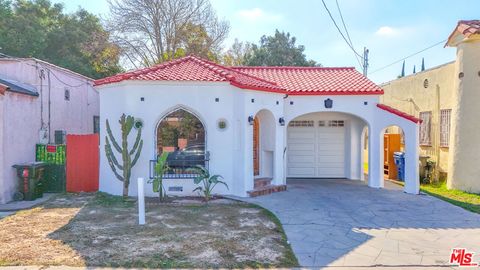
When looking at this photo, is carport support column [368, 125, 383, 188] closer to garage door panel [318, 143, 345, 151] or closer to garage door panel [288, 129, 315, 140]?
garage door panel [318, 143, 345, 151]

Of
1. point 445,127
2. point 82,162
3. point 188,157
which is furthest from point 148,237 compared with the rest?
point 445,127

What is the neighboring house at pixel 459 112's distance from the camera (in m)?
14.2

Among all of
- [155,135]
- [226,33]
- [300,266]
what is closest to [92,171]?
[155,135]

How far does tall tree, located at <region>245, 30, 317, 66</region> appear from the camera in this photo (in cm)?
3791

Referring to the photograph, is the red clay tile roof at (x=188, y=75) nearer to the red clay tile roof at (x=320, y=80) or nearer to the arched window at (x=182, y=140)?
the arched window at (x=182, y=140)

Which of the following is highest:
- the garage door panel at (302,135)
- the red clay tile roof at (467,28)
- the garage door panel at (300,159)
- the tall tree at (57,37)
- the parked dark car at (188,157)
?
the tall tree at (57,37)

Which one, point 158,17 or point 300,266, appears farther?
point 158,17

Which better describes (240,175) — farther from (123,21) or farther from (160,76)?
(123,21)

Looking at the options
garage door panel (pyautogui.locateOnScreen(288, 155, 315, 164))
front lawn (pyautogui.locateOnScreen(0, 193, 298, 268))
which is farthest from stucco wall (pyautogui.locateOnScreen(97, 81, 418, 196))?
garage door panel (pyautogui.locateOnScreen(288, 155, 315, 164))

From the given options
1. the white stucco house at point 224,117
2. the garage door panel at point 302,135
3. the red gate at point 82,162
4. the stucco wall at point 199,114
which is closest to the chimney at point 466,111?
the white stucco house at point 224,117

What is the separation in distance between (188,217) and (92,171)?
623 centimetres

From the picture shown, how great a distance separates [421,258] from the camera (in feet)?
23.4

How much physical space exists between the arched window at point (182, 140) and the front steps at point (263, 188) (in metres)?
2.18

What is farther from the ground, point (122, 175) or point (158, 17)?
point (158, 17)
